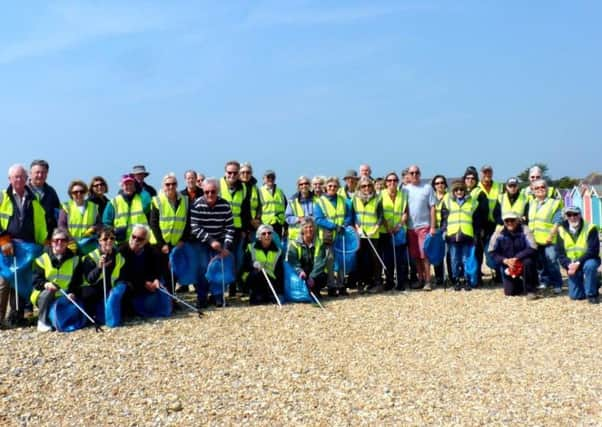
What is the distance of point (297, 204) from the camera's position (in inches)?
398

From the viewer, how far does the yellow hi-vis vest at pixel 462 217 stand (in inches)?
405

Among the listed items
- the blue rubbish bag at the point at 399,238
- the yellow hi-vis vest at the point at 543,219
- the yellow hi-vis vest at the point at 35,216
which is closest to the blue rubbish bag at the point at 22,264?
the yellow hi-vis vest at the point at 35,216

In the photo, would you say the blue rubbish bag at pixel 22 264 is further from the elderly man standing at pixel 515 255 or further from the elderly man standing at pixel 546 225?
the elderly man standing at pixel 546 225

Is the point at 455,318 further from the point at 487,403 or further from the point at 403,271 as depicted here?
the point at 487,403

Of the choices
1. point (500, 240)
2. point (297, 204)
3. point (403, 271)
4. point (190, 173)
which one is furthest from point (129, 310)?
point (500, 240)

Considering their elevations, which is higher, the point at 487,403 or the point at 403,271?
the point at 403,271

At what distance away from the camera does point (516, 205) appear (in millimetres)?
10508

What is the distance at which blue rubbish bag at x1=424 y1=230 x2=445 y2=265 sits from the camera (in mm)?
10445

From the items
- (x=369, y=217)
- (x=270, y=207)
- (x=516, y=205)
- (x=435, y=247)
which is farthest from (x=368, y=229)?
(x=516, y=205)

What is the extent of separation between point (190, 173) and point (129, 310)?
235cm

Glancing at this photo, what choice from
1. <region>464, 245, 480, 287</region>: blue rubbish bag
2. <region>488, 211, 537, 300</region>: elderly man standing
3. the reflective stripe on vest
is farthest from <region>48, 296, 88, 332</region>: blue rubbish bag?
<region>488, 211, 537, 300</region>: elderly man standing

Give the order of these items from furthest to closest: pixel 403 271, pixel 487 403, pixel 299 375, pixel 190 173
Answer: pixel 403 271, pixel 190 173, pixel 299 375, pixel 487 403

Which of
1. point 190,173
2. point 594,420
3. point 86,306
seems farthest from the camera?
point 190,173

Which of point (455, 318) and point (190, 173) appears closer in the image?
point (455, 318)
